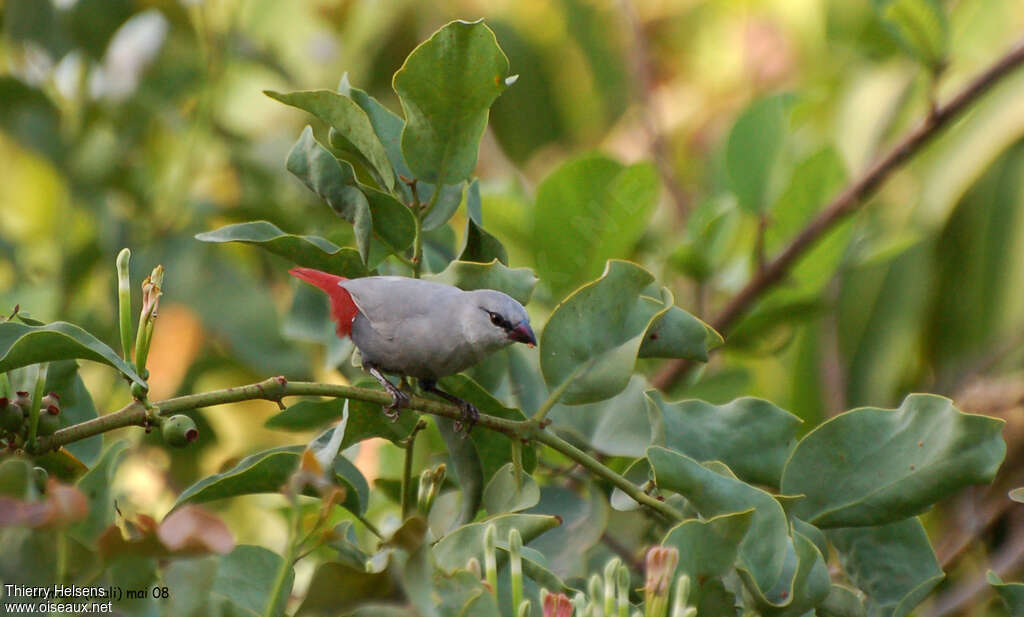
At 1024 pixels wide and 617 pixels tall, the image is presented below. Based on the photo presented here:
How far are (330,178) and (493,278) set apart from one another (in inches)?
7.1

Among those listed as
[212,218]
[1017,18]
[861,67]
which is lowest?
[212,218]

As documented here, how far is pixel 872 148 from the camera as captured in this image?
2.72m

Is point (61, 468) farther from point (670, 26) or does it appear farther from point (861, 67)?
point (670, 26)

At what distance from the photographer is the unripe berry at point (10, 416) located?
0.87m

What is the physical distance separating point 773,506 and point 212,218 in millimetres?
1663

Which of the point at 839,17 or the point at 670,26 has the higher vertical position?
the point at 839,17

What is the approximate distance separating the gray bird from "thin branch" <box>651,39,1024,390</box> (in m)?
0.58

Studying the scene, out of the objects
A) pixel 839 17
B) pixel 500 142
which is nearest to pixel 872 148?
pixel 839 17

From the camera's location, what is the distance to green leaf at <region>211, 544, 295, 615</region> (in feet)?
2.87

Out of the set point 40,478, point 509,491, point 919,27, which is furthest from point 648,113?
point 40,478

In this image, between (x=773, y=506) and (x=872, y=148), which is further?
(x=872, y=148)

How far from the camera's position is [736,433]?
1.03m

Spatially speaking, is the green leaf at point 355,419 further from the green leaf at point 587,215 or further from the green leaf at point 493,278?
the green leaf at point 587,215

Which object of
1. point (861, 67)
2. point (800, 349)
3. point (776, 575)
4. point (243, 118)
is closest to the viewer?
point (776, 575)
